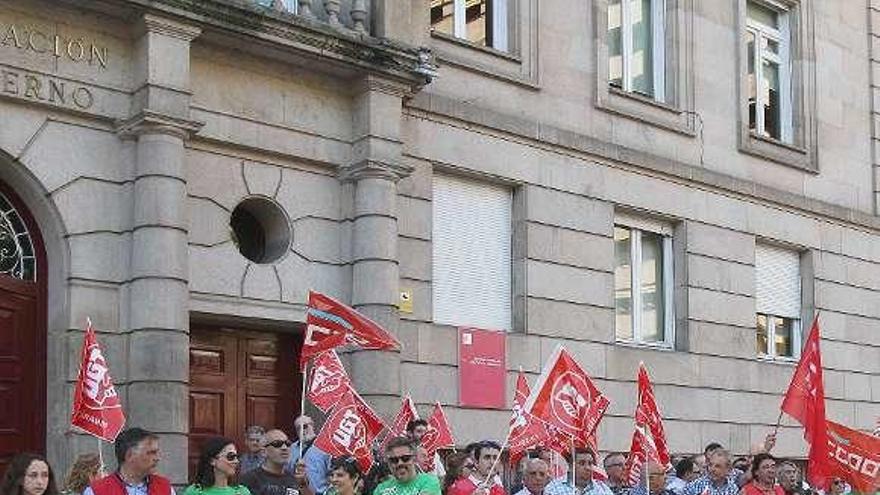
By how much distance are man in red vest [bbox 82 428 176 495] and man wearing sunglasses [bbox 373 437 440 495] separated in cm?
167

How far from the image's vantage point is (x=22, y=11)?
1294 centimetres

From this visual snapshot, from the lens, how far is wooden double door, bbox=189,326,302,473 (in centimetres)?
1438

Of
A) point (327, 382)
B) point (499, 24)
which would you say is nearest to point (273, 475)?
point (327, 382)

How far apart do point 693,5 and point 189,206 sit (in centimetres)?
873

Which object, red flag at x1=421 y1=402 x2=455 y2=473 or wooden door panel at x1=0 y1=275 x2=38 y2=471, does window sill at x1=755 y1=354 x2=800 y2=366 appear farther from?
wooden door panel at x1=0 y1=275 x2=38 y2=471

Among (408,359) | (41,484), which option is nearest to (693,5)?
(408,359)

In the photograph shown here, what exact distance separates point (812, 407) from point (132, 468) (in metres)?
7.63

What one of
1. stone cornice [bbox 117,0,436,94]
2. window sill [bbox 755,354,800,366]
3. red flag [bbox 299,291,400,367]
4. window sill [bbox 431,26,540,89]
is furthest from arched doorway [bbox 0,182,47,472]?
window sill [bbox 755,354,800,366]

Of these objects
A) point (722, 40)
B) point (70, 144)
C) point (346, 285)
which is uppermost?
point (722, 40)

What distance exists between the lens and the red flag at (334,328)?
486 inches

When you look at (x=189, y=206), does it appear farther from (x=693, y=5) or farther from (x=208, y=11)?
(x=693, y=5)

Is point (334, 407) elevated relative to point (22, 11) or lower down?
lower down

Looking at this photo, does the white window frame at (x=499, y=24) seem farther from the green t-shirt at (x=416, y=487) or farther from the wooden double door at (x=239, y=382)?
the green t-shirt at (x=416, y=487)

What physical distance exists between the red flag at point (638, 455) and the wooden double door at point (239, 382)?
343 centimetres
